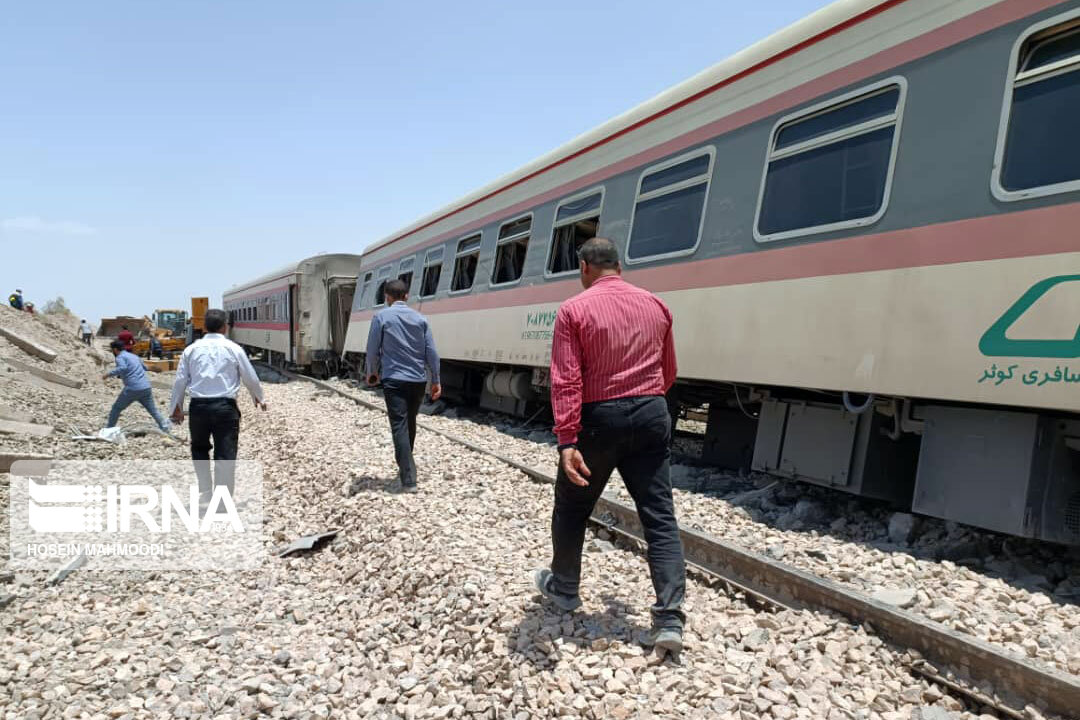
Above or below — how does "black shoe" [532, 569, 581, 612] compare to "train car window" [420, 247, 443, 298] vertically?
below

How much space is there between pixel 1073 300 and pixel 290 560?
17.2 feet

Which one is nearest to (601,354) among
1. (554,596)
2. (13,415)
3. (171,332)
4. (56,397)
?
(554,596)

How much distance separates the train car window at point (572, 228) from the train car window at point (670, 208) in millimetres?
864

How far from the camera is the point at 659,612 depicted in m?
3.21

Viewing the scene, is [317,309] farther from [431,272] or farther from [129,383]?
[129,383]

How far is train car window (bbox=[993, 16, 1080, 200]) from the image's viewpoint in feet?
12.7

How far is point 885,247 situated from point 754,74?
6.96ft

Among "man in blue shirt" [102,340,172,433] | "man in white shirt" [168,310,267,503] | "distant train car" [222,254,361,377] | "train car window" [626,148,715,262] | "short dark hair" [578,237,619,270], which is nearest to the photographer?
"short dark hair" [578,237,619,270]

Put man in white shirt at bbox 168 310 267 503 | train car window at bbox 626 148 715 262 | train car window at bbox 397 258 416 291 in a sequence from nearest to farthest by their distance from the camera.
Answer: man in white shirt at bbox 168 310 267 503
train car window at bbox 626 148 715 262
train car window at bbox 397 258 416 291

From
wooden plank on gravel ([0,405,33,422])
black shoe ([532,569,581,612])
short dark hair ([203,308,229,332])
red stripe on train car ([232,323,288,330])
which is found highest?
short dark hair ([203,308,229,332])

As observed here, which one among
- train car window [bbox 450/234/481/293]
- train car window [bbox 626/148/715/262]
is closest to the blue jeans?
train car window [bbox 450/234/481/293]

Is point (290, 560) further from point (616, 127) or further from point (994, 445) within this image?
point (616, 127)

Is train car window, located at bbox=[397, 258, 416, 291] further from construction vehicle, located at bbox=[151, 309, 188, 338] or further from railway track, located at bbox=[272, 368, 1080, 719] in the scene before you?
construction vehicle, located at bbox=[151, 309, 188, 338]

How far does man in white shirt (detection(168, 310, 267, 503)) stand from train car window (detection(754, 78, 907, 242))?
4.52m
